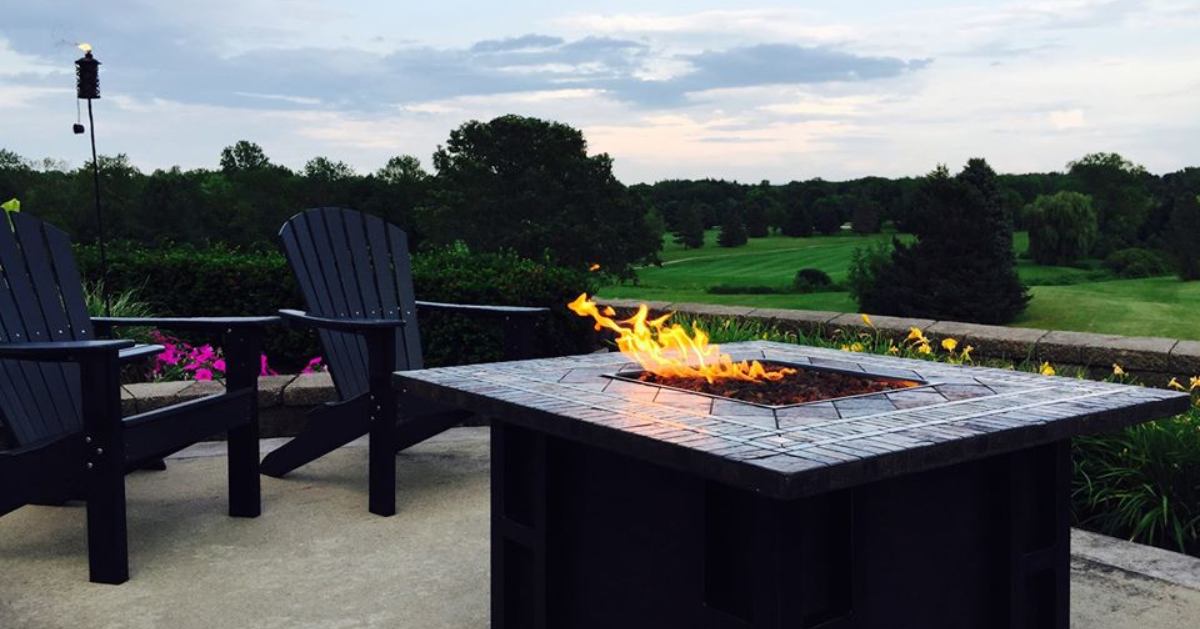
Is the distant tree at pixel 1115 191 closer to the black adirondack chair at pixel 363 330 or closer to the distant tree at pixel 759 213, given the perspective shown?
the distant tree at pixel 759 213

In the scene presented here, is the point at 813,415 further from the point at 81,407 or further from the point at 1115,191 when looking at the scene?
the point at 1115,191

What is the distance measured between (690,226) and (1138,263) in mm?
19407

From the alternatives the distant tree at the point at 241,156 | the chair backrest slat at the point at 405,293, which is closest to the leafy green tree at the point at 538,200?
the distant tree at the point at 241,156

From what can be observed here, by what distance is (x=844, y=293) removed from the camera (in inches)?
1716

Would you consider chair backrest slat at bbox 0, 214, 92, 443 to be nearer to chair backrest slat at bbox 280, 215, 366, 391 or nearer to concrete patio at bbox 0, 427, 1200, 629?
concrete patio at bbox 0, 427, 1200, 629

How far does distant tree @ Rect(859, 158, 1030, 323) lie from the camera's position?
34812 millimetres

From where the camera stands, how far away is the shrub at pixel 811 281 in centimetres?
4412

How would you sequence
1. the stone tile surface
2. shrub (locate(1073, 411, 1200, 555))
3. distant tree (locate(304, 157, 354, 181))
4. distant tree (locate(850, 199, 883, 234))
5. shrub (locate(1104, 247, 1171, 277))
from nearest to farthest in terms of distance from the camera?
1. the stone tile surface
2. shrub (locate(1073, 411, 1200, 555))
3. distant tree (locate(304, 157, 354, 181))
4. shrub (locate(1104, 247, 1171, 277))
5. distant tree (locate(850, 199, 883, 234))

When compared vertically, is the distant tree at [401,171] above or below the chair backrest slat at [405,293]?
above

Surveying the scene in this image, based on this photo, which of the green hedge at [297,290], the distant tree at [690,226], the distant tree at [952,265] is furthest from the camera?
the distant tree at [690,226]

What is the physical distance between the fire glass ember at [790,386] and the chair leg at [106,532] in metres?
1.59

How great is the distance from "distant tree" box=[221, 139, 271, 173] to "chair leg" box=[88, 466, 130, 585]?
44.9 metres

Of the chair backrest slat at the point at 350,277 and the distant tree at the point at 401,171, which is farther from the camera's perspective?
the distant tree at the point at 401,171

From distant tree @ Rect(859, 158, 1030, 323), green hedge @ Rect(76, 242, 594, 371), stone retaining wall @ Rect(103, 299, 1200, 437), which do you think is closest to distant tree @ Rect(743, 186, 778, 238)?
distant tree @ Rect(859, 158, 1030, 323)
